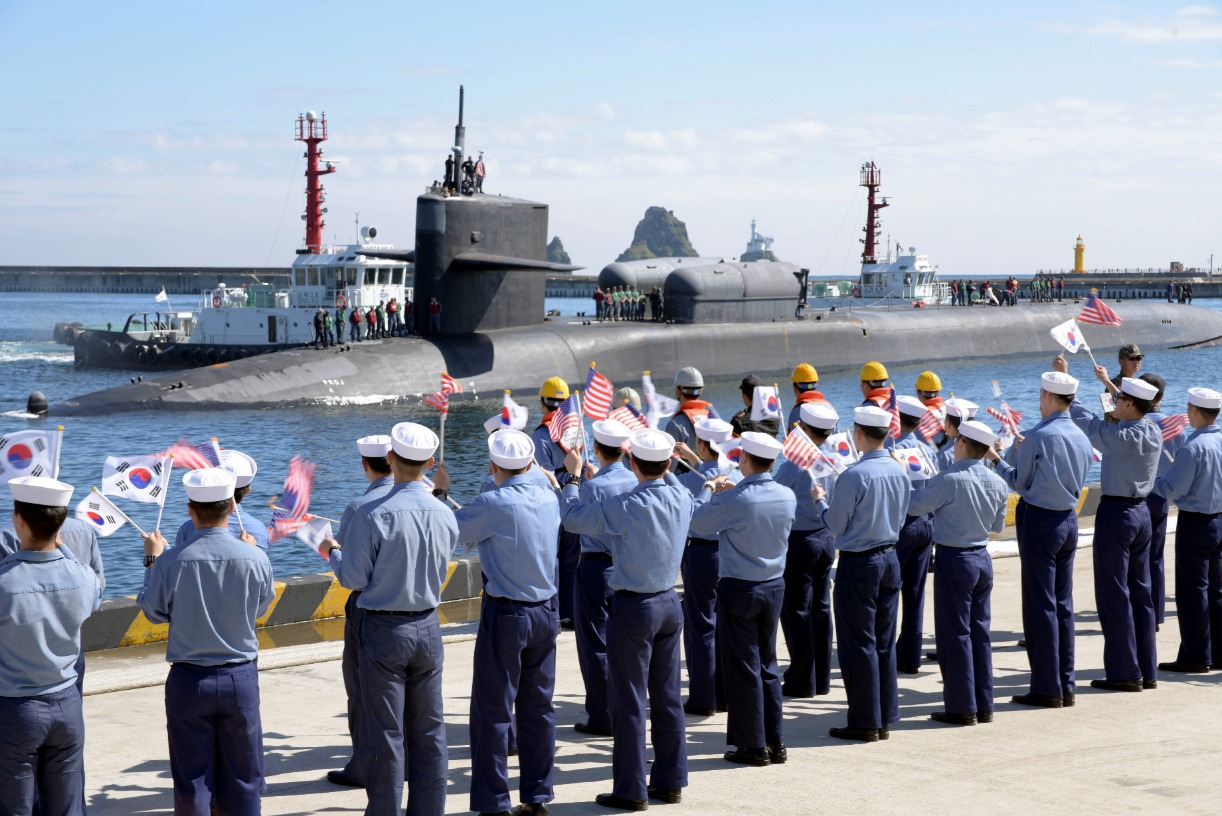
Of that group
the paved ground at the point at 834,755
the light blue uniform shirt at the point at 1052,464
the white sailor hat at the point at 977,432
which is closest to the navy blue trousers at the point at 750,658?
the paved ground at the point at 834,755

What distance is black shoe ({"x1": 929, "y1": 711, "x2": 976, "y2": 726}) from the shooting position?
8.18 meters

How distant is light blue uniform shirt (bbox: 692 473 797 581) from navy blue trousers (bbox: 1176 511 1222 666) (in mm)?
3870

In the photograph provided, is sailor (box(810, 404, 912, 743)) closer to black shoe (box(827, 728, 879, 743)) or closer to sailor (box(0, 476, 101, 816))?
black shoe (box(827, 728, 879, 743))

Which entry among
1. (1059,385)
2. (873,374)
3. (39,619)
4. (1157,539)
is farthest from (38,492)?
(1157,539)

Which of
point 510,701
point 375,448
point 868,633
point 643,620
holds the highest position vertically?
point 375,448

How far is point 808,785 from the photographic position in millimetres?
7035

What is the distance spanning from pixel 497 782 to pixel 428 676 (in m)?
0.71

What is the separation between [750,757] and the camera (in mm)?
7426

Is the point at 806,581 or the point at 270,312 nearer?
the point at 806,581

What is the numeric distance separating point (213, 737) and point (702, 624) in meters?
3.55

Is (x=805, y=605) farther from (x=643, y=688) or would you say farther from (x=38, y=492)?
(x=38, y=492)

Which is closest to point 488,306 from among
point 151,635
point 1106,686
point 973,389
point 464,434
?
point 464,434

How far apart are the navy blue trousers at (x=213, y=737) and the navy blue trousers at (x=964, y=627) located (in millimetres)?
4317

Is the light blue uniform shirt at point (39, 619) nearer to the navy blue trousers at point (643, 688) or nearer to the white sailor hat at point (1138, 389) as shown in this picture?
the navy blue trousers at point (643, 688)
